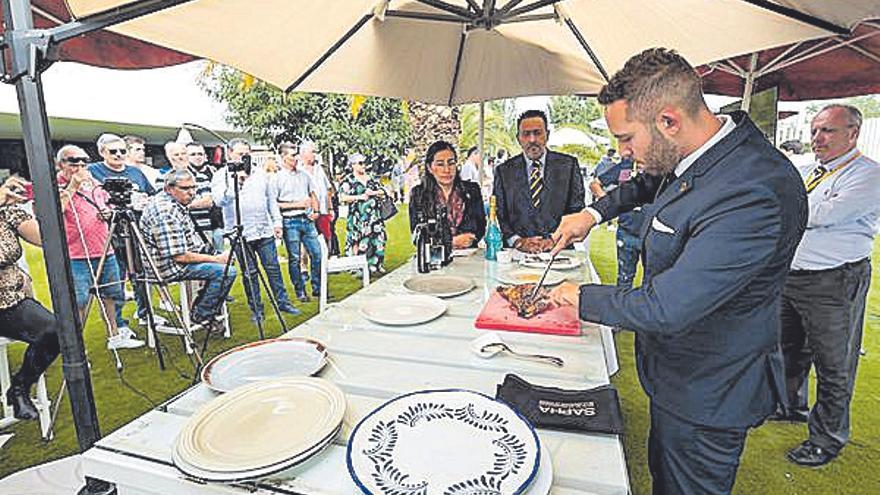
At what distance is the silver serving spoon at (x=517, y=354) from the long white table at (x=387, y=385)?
0.02 meters

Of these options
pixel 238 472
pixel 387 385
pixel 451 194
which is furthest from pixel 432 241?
pixel 238 472

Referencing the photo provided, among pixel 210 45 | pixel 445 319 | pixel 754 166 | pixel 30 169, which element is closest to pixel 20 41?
pixel 30 169

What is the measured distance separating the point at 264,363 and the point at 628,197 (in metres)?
1.60

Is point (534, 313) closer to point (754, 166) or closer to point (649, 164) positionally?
point (649, 164)

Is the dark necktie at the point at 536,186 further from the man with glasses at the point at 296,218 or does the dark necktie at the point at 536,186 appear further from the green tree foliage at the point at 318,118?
the green tree foliage at the point at 318,118

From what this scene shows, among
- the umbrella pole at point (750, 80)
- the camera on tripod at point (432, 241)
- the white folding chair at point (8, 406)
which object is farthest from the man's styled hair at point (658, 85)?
the white folding chair at point (8, 406)

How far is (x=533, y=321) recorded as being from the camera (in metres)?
1.59

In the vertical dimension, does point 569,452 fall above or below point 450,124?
below

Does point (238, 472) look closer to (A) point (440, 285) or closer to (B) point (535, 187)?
(A) point (440, 285)

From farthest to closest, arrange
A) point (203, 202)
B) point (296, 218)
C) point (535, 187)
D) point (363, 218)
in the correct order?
point (363, 218) < point (296, 218) < point (203, 202) < point (535, 187)

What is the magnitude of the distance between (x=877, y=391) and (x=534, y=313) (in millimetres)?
3073

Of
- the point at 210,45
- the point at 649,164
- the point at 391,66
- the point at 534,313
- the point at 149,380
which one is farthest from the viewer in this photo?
the point at 149,380

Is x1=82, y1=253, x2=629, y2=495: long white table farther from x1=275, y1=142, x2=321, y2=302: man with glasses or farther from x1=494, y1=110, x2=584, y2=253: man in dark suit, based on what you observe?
x1=275, y1=142, x2=321, y2=302: man with glasses

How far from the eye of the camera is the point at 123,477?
3.04 ft
